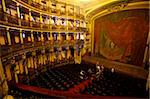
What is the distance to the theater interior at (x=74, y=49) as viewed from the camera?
2.02 meters

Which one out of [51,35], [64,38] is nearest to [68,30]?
[64,38]

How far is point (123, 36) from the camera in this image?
7.07 ft

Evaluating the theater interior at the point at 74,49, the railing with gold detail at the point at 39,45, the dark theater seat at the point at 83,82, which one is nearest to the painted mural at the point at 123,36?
the theater interior at the point at 74,49

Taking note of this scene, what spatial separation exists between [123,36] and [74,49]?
88cm

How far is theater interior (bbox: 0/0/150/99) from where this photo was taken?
6.63ft

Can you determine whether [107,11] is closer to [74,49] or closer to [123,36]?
[123,36]

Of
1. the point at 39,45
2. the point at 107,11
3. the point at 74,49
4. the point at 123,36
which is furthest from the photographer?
the point at 39,45

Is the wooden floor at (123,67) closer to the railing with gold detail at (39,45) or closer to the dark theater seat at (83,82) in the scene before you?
the dark theater seat at (83,82)

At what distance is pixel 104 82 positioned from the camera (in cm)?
247

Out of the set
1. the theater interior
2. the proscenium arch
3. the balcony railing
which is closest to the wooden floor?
the theater interior

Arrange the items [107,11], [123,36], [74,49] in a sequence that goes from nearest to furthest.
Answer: [123,36] → [107,11] → [74,49]

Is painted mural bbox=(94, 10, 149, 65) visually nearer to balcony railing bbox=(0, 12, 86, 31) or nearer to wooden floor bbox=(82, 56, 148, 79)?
wooden floor bbox=(82, 56, 148, 79)

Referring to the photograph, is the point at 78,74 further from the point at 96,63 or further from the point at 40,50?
the point at 40,50

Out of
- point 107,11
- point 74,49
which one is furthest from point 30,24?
point 107,11
